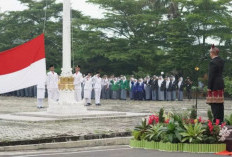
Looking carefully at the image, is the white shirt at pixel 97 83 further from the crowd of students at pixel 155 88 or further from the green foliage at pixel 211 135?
the green foliage at pixel 211 135

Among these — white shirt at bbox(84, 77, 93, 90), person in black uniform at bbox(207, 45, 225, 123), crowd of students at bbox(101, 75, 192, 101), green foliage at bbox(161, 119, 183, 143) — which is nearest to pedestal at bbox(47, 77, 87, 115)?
person in black uniform at bbox(207, 45, 225, 123)

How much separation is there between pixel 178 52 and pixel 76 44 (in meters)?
11.0

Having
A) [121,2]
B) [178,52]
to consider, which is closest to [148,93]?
[178,52]

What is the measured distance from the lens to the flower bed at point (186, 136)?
39.2ft

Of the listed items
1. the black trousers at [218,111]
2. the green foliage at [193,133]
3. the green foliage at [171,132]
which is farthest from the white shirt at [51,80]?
the green foliage at [193,133]

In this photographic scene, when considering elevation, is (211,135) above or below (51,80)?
below

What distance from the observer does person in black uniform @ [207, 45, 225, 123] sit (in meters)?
13.8

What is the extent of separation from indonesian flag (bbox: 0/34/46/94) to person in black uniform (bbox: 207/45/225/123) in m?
4.17

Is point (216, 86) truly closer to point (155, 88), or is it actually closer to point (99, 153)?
point (99, 153)

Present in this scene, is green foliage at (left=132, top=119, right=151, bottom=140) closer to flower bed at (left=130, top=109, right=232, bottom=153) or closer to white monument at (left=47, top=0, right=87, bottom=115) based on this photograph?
flower bed at (left=130, top=109, right=232, bottom=153)

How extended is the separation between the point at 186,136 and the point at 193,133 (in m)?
0.17

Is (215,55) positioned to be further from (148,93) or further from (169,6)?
(169,6)

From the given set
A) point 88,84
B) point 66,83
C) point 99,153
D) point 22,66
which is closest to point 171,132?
point 99,153

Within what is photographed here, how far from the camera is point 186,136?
480 inches
